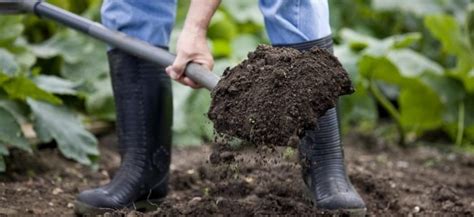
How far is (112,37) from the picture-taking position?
113 inches

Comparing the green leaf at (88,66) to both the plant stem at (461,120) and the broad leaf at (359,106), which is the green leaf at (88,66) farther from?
the plant stem at (461,120)

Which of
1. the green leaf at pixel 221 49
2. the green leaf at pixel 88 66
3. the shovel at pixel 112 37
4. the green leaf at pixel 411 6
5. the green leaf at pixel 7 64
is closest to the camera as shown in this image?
the shovel at pixel 112 37

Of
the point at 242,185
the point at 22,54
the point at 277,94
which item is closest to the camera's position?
the point at 277,94

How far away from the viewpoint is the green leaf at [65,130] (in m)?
3.53

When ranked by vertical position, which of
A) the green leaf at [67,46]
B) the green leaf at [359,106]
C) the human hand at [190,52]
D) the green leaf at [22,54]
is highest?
the human hand at [190,52]

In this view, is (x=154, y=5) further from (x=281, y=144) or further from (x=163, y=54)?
(x=281, y=144)

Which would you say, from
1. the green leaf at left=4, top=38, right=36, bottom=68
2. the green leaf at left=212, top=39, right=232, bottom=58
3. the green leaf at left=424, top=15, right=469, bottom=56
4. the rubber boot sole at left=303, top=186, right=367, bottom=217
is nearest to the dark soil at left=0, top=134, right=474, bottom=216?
the rubber boot sole at left=303, top=186, right=367, bottom=217

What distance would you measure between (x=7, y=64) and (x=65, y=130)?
310 millimetres

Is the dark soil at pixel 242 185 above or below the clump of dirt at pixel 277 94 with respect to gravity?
below

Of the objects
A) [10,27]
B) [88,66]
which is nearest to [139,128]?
[10,27]

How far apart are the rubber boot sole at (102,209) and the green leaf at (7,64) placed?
0.71 meters

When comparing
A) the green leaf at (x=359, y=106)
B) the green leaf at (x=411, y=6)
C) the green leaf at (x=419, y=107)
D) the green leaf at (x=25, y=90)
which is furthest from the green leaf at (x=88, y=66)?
the green leaf at (x=411, y=6)

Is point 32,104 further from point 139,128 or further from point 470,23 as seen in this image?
point 470,23

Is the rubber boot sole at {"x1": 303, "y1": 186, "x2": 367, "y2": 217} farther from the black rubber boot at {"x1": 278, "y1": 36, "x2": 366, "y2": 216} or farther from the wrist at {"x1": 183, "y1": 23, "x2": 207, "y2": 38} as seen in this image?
the wrist at {"x1": 183, "y1": 23, "x2": 207, "y2": 38}
